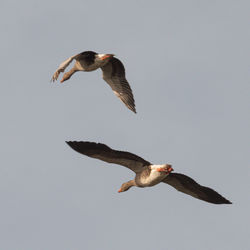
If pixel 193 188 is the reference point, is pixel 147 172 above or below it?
above

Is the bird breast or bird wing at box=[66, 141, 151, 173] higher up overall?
bird wing at box=[66, 141, 151, 173]

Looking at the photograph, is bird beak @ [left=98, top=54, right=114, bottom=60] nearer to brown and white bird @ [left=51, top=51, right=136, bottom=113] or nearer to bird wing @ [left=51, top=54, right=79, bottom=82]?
brown and white bird @ [left=51, top=51, right=136, bottom=113]

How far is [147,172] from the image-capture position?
950 inches

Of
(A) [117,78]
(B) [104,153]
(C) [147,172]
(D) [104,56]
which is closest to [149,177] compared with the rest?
(C) [147,172]

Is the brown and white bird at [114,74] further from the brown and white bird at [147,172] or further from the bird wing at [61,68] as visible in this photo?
the brown and white bird at [147,172]

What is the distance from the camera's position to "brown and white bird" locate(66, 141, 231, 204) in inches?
928

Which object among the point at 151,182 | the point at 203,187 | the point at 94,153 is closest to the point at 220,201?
the point at 203,187

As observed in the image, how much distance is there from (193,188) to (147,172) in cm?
162

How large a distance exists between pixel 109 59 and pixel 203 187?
709 centimetres

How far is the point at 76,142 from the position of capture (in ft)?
78.0

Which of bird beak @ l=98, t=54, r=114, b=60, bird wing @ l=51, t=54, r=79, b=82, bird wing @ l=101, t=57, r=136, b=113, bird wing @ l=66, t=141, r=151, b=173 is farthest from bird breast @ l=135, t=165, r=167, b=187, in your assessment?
bird wing @ l=101, t=57, r=136, b=113

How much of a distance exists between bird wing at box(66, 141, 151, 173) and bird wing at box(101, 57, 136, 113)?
23.7ft

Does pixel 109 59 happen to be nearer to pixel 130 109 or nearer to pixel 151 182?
pixel 130 109

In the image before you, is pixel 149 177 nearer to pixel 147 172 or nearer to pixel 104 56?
pixel 147 172
